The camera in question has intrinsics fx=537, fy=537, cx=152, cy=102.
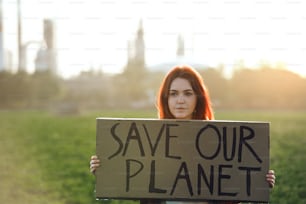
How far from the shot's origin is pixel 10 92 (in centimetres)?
2361

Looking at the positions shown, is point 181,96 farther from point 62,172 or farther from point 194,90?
point 62,172

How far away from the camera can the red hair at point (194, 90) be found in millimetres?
2053

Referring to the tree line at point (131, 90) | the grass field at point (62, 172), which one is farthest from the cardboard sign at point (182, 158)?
the tree line at point (131, 90)

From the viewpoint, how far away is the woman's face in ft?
6.68

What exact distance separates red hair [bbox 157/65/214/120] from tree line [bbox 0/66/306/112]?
21.0m

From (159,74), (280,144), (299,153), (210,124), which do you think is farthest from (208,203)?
(159,74)

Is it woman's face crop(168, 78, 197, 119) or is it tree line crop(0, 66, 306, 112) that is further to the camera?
tree line crop(0, 66, 306, 112)

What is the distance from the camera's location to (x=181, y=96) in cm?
203

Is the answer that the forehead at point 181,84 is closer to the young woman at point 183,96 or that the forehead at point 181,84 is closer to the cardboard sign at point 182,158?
the young woman at point 183,96

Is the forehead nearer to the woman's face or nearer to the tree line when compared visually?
the woman's face

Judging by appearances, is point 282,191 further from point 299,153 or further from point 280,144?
point 280,144

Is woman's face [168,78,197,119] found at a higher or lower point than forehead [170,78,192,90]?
lower

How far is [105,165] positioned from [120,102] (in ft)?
98.6

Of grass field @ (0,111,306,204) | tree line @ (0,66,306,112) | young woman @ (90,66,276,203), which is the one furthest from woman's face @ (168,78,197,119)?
tree line @ (0,66,306,112)
